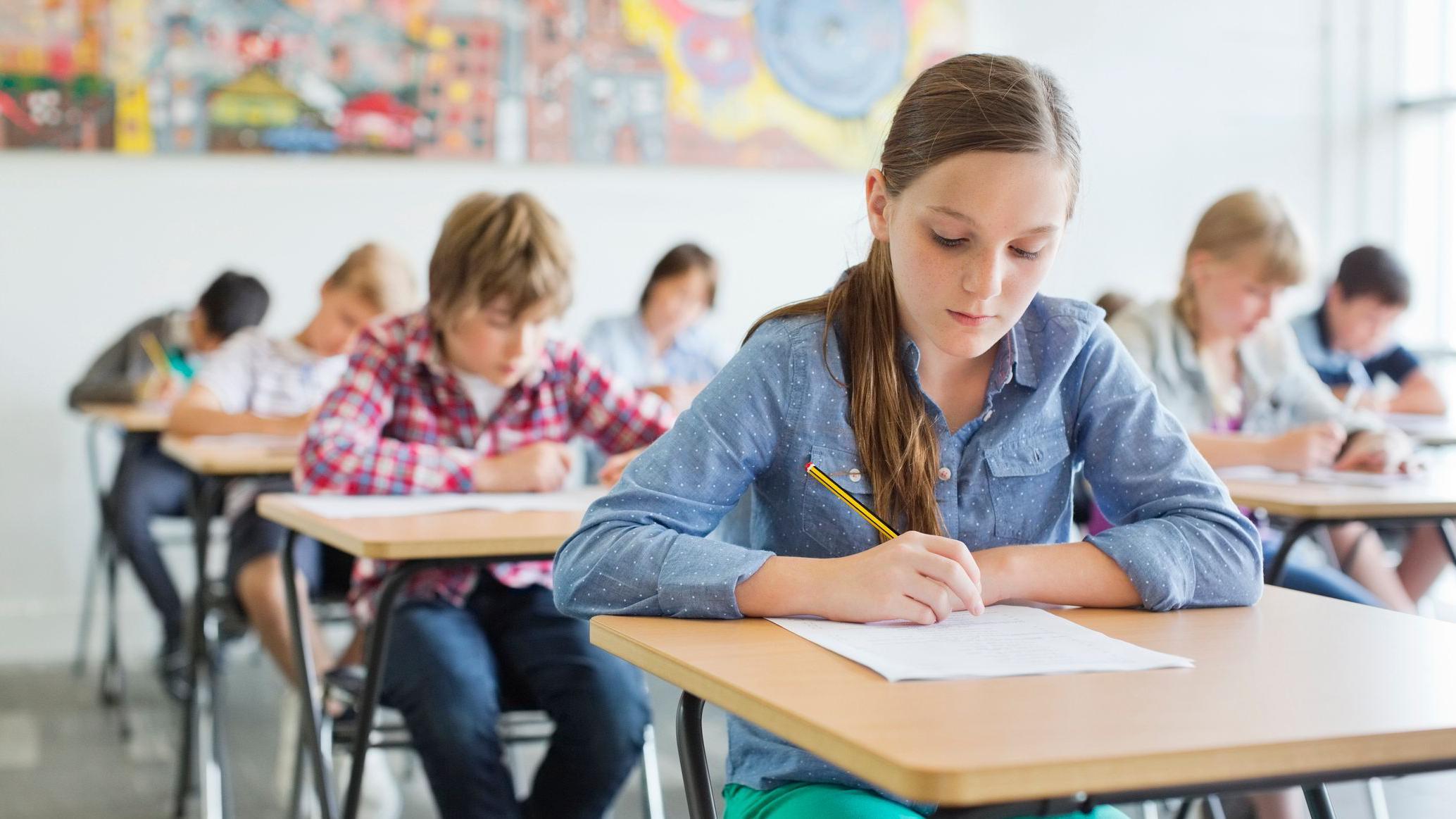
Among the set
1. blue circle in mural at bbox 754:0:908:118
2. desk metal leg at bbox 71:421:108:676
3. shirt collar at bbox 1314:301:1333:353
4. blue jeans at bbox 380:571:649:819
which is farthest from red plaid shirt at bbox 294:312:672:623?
blue circle in mural at bbox 754:0:908:118

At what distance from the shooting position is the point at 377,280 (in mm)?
3176

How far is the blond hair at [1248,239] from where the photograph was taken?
2451 mm

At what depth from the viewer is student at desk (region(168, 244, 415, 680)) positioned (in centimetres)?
261

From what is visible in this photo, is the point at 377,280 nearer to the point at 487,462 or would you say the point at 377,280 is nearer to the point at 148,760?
the point at 148,760

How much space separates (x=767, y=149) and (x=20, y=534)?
259cm

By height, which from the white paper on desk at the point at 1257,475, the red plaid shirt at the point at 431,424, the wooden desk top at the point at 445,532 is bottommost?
the white paper on desk at the point at 1257,475

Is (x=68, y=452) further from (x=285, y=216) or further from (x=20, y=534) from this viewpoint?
(x=285, y=216)

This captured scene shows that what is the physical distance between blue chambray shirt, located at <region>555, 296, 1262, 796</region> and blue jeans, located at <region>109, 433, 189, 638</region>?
258cm

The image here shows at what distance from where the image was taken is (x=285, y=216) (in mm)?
4219

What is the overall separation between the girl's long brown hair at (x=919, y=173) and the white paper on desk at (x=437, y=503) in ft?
1.92

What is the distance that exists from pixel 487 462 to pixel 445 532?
0.43 metres

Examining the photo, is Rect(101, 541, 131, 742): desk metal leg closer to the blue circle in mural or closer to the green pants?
the blue circle in mural

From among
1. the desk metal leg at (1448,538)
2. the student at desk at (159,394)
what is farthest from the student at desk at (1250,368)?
the student at desk at (159,394)

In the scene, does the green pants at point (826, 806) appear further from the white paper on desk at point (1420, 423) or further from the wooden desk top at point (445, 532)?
the white paper on desk at point (1420, 423)
